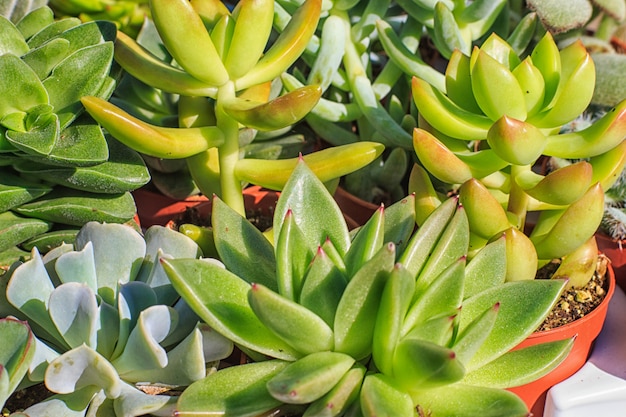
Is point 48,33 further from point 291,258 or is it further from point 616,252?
point 616,252

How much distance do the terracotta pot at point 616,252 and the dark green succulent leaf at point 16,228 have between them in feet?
2.52

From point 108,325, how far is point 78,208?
8.3 inches

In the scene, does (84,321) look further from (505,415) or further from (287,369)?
(505,415)

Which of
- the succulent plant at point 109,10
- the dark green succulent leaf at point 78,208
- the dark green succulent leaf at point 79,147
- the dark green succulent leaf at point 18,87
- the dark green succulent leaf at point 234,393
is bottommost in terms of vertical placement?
the dark green succulent leaf at point 234,393

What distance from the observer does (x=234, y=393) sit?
2.08 ft

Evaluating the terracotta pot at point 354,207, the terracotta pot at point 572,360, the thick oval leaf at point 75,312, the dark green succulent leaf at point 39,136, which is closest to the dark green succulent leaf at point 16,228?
the dark green succulent leaf at point 39,136

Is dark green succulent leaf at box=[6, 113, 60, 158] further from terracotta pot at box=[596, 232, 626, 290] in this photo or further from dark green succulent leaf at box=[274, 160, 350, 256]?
terracotta pot at box=[596, 232, 626, 290]

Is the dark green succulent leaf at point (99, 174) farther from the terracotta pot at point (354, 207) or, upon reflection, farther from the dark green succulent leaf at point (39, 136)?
the terracotta pot at point (354, 207)

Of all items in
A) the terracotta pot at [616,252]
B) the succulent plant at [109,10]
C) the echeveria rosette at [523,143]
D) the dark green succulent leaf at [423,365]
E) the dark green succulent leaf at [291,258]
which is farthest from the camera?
the succulent plant at [109,10]

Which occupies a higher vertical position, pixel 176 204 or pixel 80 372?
pixel 80 372

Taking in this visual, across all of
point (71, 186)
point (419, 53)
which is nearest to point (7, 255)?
point (71, 186)

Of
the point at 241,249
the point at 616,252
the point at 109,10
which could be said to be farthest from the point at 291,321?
the point at 109,10

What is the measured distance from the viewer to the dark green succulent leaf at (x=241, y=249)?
2.38 feet

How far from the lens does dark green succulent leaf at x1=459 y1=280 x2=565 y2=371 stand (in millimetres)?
656
